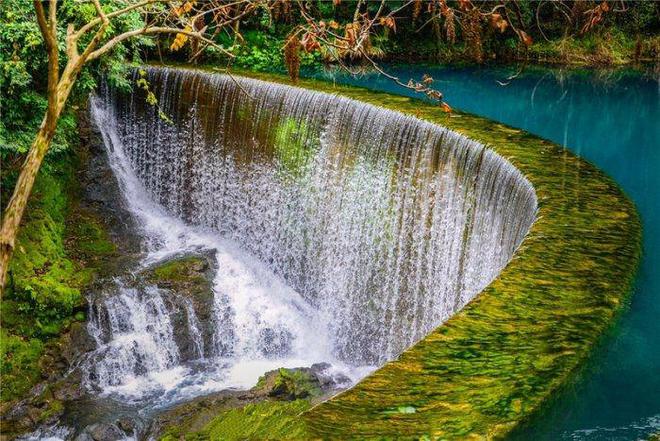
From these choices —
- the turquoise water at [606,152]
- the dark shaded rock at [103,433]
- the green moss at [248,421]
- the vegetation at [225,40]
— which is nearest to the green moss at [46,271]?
the vegetation at [225,40]

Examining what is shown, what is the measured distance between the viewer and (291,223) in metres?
9.96

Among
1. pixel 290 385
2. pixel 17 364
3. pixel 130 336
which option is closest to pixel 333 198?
pixel 290 385

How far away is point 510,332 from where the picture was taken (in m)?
3.42

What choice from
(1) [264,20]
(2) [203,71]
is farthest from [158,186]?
(1) [264,20]

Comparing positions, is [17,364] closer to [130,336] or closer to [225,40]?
[130,336]

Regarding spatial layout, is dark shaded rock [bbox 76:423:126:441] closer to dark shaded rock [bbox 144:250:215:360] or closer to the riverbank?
the riverbank

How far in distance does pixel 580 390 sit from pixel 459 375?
0.60m

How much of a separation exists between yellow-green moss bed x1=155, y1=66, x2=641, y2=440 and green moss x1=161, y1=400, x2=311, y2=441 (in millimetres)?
167

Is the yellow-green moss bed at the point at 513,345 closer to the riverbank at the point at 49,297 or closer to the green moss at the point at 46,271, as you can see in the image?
the riverbank at the point at 49,297

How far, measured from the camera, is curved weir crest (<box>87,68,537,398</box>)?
7.60 meters

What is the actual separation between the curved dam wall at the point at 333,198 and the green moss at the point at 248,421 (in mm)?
1829

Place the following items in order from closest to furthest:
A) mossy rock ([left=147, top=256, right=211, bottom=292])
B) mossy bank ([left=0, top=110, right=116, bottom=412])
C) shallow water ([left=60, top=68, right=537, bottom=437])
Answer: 1. shallow water ([left=60, top=68, right=537, bottom=437])
2. mossy bank ([left=0, top=110, right=116, bottom=412])
3. mossy rock ([left=147, top=256, right=211, bottom=292])

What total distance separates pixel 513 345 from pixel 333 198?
20.4ft

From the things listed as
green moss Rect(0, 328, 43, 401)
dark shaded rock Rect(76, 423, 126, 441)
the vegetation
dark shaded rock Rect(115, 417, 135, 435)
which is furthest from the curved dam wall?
green moss Rect(0, 328, 43, 401)
